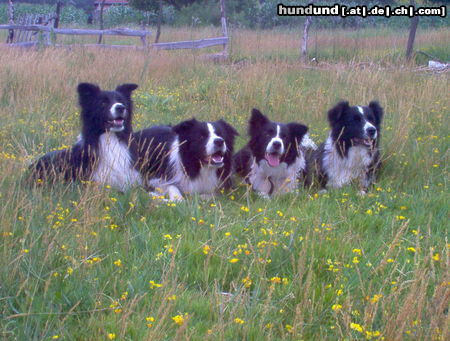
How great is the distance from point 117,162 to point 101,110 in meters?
0.53

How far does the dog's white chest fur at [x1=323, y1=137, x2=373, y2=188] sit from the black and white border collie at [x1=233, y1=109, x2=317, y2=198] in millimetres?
373

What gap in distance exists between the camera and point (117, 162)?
544 centimetres

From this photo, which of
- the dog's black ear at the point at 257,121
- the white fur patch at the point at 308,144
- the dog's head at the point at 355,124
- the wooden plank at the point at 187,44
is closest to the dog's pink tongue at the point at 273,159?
the dog's black ear at the point at 257,121

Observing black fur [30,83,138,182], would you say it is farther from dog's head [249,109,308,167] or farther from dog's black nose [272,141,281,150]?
dog's black nose [272,141,281,150]

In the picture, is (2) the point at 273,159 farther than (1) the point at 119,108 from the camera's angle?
Yes

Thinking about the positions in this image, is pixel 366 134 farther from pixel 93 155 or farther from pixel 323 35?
pixel 323 35

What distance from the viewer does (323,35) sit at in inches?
736

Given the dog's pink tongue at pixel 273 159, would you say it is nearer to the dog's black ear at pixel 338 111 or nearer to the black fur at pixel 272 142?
the black fur at pixel 272 142

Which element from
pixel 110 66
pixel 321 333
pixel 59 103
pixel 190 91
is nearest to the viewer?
pixel 321 333

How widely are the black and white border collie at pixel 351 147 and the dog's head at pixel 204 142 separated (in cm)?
109

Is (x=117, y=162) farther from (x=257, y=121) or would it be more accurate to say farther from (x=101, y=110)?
(x=257, y=121)

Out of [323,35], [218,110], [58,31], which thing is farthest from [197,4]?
[218,110]

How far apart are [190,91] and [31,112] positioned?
3.24 m

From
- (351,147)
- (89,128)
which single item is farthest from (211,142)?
(351,147)
